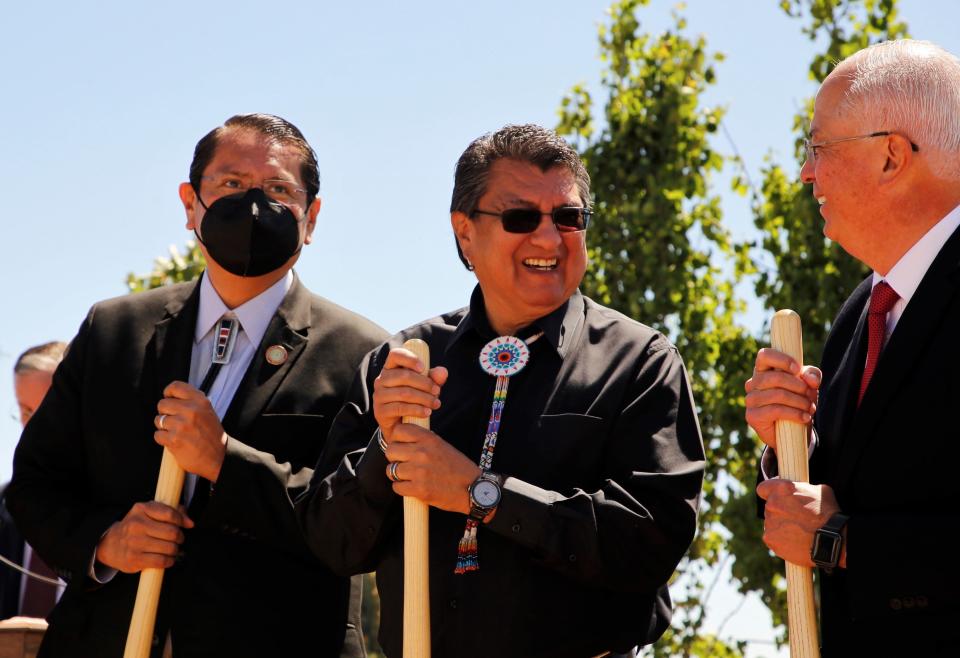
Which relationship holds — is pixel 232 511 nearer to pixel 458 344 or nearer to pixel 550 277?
pixel 458 344

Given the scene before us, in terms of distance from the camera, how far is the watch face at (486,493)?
14.9 ft

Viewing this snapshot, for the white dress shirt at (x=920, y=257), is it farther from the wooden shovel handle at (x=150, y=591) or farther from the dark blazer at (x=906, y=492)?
the wooden shovel handle at (x=150, y=591)

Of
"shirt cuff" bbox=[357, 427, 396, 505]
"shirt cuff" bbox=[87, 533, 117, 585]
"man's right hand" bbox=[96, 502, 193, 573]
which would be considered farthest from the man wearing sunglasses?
"shirt cuff" bbox=[87, 533, 117, 585]

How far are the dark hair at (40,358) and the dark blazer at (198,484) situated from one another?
8.81 ft

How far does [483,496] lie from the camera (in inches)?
179

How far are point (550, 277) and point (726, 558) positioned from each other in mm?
5884

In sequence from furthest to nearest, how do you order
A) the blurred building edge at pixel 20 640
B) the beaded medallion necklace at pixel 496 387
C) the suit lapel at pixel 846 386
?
the blurred building edge at pixel 20 640
the beaded medallion necklace at pixel 496 387
the suit lapel at pixel 846 386

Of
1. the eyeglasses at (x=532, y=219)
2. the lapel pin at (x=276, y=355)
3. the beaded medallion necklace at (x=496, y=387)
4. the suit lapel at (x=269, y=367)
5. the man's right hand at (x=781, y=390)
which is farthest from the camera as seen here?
the lapel pin at (x=276, y=355)

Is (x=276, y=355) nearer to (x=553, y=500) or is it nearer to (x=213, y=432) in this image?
(x=213, y=432)

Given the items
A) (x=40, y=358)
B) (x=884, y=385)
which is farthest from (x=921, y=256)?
(x=40, y=358)

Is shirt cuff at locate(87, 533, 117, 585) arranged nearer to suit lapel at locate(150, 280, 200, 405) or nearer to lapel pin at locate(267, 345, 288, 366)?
suit lapel at locate(150, 280, 200, 405)

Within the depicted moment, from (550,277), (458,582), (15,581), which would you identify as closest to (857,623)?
(458,582)

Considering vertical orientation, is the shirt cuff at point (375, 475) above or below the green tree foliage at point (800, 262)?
below

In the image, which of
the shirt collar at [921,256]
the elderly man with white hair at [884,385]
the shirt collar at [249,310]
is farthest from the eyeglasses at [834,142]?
the shirt collar at [249,310]
